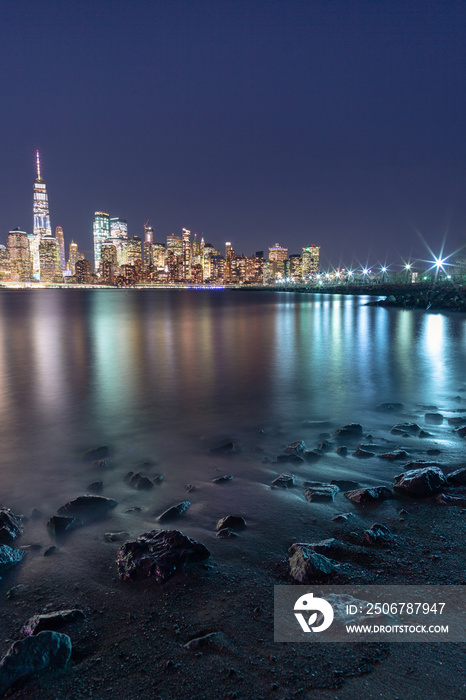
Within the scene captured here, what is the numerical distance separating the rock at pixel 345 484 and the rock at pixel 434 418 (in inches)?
175

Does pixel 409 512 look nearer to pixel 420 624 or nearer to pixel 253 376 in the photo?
pixel 420 624

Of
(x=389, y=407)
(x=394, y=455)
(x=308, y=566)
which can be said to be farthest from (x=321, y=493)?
(x=389, y=407)

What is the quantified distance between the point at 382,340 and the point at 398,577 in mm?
24877

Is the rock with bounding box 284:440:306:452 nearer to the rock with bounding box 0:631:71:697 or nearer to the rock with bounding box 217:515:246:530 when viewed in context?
the rock with bounding box 217:515:246:530

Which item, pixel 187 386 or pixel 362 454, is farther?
pixel 187 386

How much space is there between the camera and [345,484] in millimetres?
6215

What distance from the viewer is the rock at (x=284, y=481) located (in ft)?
20.6

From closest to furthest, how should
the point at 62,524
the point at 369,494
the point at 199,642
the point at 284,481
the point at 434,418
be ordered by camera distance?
the point at 199,642 < the point at 62,524 < the point at 369,494 < the point at 284,481 < the point at 434,418

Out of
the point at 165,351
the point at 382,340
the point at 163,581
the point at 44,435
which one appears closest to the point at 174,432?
the point at 44,435

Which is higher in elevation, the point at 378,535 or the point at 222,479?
the point at 378,535

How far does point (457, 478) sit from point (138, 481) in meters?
5.09

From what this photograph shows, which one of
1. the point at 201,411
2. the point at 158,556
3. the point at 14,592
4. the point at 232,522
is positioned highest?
the point at 158,556

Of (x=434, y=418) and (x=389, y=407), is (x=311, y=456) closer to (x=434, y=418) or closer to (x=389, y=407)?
(x=434, y=418)

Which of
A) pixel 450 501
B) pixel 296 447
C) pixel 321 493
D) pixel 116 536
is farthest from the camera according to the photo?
pixel 296 447
